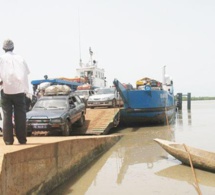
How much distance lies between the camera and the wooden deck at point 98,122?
12.6m

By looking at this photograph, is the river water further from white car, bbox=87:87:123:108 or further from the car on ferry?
white car, bbox=87:87:123:108

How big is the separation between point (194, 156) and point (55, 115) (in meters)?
5.47

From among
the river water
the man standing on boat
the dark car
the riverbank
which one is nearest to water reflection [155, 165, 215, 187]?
the river water

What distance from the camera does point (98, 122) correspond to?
14.1 meters

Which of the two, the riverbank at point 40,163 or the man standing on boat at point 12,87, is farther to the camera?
the man standing on boat at point 12,87

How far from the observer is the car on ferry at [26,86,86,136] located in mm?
10773

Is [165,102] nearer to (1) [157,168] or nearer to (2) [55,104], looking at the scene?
(2) [55,104]

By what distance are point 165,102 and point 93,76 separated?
14983mm

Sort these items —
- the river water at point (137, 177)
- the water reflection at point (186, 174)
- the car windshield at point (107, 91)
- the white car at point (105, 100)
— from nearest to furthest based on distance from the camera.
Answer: the river water at point (137, 177)
the water reflection at point (186, 174)
the white car at point (105, 100)
the car windshield at point (107, 91)

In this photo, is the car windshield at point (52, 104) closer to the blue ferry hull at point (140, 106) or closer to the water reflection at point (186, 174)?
the blue ferry hull at point (140, 106)

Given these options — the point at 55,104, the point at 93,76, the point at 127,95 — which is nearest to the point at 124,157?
the point at 55,104

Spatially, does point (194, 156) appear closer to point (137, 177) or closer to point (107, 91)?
point (137, 177)

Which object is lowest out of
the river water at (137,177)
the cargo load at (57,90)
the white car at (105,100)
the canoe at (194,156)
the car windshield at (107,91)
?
the river water at (137,177)

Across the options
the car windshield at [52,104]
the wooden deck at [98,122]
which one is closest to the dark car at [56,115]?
the car windshield at [52,104]
